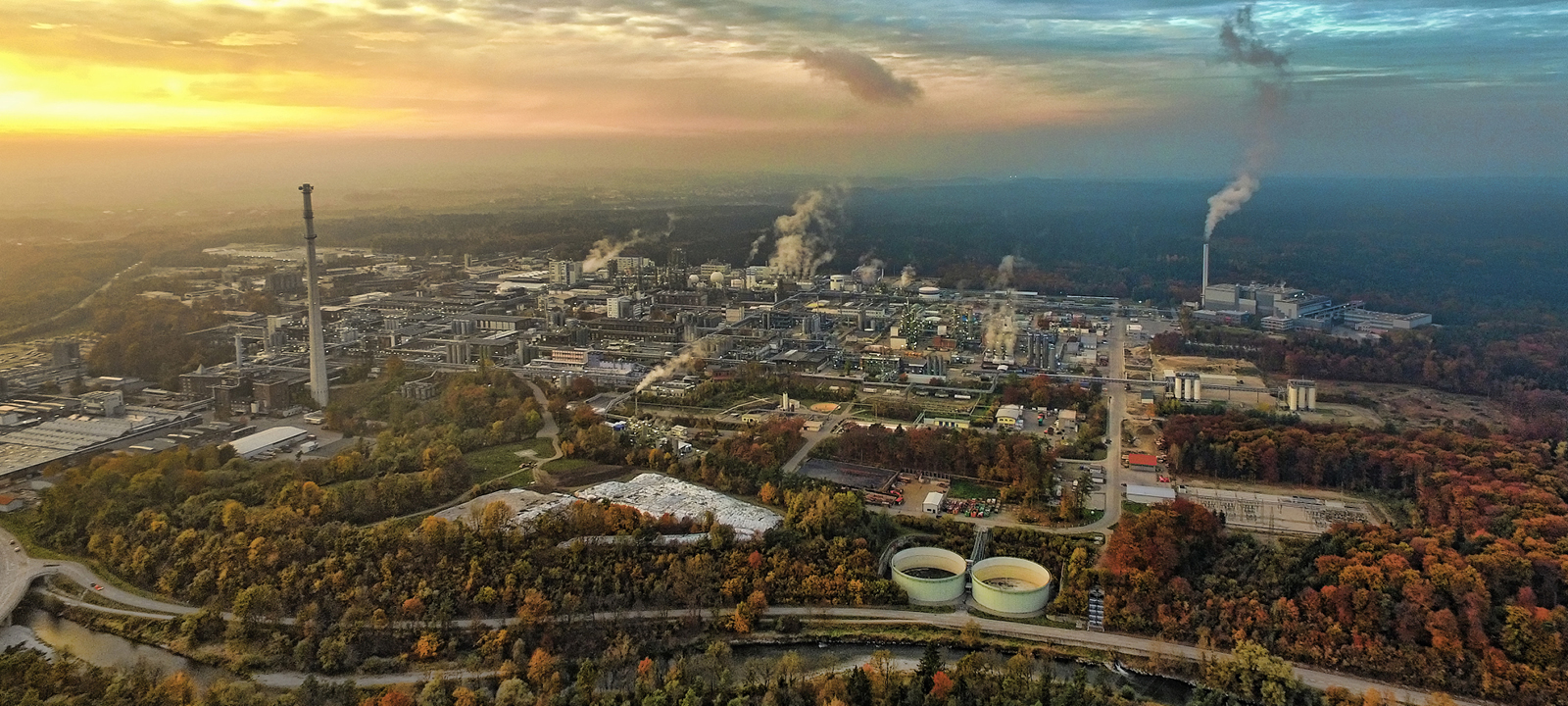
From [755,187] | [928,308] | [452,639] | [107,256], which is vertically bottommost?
[452,639]

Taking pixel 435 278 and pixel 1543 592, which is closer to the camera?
pixel 1543 592

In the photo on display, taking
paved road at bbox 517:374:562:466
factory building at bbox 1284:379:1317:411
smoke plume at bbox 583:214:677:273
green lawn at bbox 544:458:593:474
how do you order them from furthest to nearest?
1. smoke plume at bbox 583:214:677:273
2. factory building at bbox 1284:379:1317:411
3. paved road at bbox 517:374:562:466
4. green lawn at bbox 544:458:593:474

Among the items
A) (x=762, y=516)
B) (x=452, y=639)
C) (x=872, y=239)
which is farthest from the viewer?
(x=872, y=239)

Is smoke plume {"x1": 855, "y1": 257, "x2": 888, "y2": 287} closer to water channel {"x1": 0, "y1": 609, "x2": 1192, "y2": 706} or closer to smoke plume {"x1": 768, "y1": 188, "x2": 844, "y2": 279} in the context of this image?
smoke plume {"x1": 768, "y1": 188, "x2": 844, "y2": 279}

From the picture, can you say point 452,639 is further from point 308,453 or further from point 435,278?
point 435,278

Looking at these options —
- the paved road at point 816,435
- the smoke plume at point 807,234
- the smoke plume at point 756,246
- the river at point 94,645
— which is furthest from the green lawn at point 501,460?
the smoke plume at point 756,246

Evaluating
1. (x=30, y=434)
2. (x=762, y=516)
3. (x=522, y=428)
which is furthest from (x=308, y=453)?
(x=762, y=516)

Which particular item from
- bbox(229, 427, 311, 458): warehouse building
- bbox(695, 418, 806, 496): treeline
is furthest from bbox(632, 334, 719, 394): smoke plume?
bbox(229, 427, 311, 458): warehouse building
